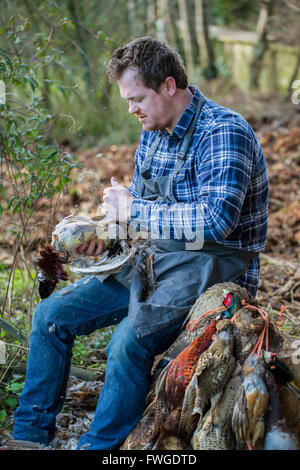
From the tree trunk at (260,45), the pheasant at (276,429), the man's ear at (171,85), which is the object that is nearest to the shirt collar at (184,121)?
the man's ear at (171,85)

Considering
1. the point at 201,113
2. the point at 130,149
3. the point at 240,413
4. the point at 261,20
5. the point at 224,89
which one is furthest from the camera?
the point at 224,89

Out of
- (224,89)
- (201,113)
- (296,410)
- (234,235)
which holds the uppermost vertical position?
(201,113)

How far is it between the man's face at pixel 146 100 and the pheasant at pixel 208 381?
48.3 inches

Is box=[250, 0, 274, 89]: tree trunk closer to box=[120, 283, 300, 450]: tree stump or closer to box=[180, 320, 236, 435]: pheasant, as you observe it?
box=[120, 283, 300, 450]: tree stump

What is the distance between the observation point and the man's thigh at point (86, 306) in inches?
→ 102

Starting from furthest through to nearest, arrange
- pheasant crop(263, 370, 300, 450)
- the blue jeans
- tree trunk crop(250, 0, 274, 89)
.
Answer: tree trunk crop(250, 0, 274, 89) < the blue jeans < pheasant crop(263, 370, 300, 450)

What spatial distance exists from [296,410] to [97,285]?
122 cm

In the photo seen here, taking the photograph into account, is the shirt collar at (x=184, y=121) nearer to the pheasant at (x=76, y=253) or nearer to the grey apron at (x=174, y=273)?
the grey apron at (x=174, y=273)

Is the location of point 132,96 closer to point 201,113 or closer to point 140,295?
point 201,113

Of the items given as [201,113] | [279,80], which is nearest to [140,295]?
[201,113]

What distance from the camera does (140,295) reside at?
2.43 m

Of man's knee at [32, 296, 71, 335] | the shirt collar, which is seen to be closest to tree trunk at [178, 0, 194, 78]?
the shirt collar

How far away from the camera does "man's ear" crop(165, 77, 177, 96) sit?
103 inches

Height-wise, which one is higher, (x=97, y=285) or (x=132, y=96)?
(x=132, y=96)
